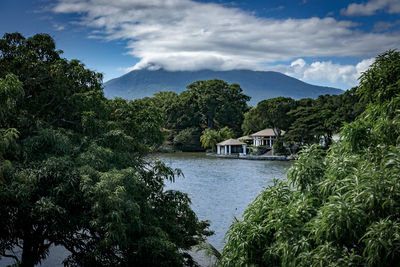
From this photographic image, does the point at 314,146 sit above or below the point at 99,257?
above

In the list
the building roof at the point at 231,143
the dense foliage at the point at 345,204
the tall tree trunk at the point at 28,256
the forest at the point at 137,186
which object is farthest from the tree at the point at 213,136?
the dense foliage at the point at 345,204

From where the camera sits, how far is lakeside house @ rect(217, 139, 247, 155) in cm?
5617

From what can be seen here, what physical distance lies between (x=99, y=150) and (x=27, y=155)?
1403 millimetres

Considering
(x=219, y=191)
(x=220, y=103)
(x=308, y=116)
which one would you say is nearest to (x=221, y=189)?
(x=219, y=191)

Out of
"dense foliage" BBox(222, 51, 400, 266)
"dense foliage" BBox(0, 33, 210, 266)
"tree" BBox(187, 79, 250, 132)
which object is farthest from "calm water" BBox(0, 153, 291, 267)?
"tree" BBox(187, 79, 250, 132)

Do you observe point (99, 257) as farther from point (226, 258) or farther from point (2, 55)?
point (2, 55)

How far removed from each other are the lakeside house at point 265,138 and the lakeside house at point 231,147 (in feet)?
7.87

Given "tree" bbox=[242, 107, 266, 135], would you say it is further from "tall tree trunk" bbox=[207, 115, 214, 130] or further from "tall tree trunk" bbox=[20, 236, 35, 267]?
"tall tree trunk" bbox=[20, 236, 35, 267]

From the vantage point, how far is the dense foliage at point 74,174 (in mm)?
7016

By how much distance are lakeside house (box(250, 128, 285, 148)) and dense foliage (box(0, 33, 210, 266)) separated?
46.6m

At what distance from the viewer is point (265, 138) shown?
57500 mm

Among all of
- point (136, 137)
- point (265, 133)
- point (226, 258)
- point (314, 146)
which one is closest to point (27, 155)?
point (136, 137)

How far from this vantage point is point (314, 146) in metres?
5.71

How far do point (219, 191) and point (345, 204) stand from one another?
22812 mm
